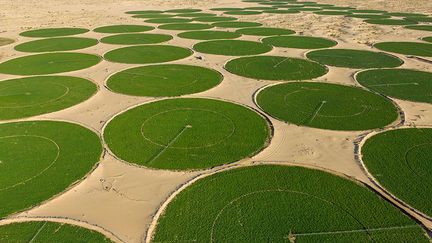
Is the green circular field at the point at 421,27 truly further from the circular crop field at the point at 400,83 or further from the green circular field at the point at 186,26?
the green circular field at the point at 186,26

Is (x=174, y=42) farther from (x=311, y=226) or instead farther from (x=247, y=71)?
(x=311, y=226)

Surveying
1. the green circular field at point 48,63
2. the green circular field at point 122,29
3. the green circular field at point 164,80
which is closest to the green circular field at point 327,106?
the green circular field at point 164,80

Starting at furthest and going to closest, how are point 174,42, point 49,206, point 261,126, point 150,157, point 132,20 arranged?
point 132,20, point 174,42, point 261,126, point 150,157, point 49,206

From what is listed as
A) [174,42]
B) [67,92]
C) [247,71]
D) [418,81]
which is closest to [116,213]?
[67,92]

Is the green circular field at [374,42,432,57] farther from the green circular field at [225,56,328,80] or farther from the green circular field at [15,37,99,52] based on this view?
the green circular field at [15,37,99,52]

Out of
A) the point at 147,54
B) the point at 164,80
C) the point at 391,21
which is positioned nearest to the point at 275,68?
the point at 164,80
